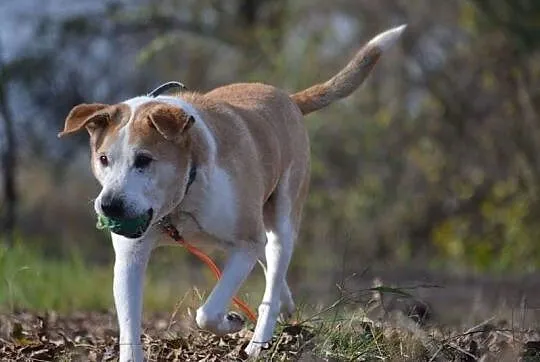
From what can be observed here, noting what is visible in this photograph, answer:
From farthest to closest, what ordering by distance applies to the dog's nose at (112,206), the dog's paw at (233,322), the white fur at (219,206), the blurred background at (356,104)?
the blurred background at (356,104) < the white fur at (219,206) < the dog's paw at (233,322) < the dog's nose at (112,206)

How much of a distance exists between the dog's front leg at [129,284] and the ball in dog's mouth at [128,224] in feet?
1.10

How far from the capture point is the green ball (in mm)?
5441

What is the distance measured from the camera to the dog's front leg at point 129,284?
19.1 feet

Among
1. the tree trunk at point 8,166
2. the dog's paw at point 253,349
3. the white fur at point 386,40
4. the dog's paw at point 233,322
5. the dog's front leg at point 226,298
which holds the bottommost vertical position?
the tree trunk at point 8,166

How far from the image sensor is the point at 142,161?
5.58m

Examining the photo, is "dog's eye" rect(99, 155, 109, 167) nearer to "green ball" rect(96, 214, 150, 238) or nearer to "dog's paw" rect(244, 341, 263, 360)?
"green ball" rect(96, 214, 150, 238)

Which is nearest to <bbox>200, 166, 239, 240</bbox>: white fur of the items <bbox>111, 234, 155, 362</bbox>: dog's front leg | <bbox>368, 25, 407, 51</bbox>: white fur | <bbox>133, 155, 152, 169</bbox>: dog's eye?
<bbox>111, 234, 155, 362</bbox>: dog's front leg

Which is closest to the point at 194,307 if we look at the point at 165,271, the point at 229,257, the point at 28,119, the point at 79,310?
the point at 229,257

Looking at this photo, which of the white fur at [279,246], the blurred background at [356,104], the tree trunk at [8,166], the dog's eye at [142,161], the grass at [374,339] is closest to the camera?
the dog's eye at [142,161]

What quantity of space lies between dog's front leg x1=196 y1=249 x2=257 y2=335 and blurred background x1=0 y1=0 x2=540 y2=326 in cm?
835

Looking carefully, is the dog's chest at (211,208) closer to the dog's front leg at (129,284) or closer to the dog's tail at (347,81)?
the dog's front leg at (129,284)

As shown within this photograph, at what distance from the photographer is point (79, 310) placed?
9766mm

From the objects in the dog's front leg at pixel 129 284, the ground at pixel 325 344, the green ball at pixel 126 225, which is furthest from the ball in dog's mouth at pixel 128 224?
the ground at pixel 325 344

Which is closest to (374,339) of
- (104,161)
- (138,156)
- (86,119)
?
(138,156)
